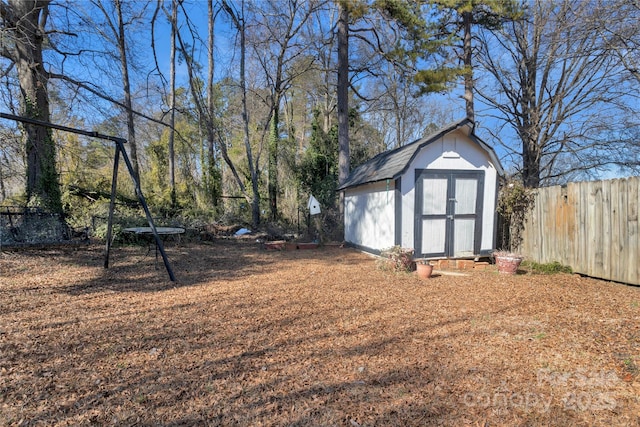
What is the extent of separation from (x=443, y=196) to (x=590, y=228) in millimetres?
2616

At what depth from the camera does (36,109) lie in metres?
7.32

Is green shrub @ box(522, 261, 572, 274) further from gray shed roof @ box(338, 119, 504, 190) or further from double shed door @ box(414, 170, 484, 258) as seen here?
gray shed roof @ box(338, 119, 504, 190)

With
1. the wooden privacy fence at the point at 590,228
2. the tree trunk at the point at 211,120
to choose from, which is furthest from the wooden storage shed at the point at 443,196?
the tree trunk at the point at 211,120

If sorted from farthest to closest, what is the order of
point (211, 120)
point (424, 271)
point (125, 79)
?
point (211, 120) → point (125, 79) → point (424, 271)

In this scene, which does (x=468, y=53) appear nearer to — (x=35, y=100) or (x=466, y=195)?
(x=466, y=195)

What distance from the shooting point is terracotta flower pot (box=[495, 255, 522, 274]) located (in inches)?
244

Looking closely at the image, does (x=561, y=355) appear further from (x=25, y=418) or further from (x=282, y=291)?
(x=25, y=418)

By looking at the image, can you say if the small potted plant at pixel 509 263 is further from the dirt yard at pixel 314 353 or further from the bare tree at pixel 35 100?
the bare tree at pixel 35 100

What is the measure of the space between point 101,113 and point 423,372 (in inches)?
359

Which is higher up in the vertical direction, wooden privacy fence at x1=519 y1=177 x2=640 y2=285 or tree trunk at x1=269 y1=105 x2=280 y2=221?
tree trunk at x1=269 y1=105 x2=280 y2=221

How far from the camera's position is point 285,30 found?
13.3 metres

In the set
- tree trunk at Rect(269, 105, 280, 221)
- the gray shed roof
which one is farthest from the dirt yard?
tree trunk at Rect(269, 105, 280, 221)

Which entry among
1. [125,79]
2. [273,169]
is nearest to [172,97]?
[125,79]

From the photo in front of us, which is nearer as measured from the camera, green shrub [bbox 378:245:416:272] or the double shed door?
green shrub [bbox 378:245:416:272]
